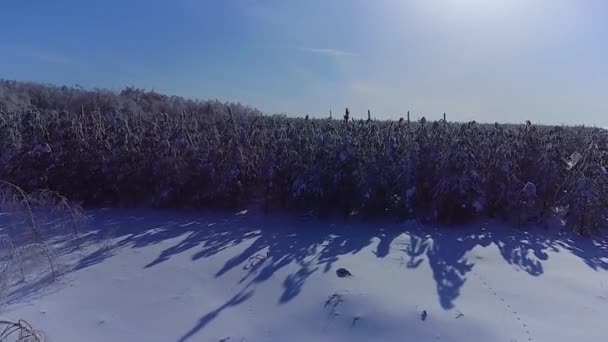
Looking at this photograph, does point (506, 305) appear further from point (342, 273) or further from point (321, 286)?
point (321, 286)

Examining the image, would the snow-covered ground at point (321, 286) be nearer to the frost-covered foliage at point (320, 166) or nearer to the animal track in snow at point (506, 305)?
the animal track in snow at point (506, 305)

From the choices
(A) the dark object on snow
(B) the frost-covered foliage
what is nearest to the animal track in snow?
(A) the dark object on snow

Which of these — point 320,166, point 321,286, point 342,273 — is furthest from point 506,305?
point 320,166

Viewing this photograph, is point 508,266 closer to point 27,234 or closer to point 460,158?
point 460,158

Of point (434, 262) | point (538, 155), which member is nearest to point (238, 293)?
point (434, 262)

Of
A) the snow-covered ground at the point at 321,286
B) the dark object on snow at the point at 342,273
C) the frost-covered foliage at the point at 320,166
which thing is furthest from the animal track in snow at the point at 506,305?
the frost-covered foliage at the point at 320,166

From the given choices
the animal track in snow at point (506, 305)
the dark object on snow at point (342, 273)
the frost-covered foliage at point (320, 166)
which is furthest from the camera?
the frost-covered foliage at point (320, 166)

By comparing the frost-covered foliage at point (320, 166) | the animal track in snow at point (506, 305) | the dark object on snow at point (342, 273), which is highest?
the frost-covered foliage at point (320, 166)
